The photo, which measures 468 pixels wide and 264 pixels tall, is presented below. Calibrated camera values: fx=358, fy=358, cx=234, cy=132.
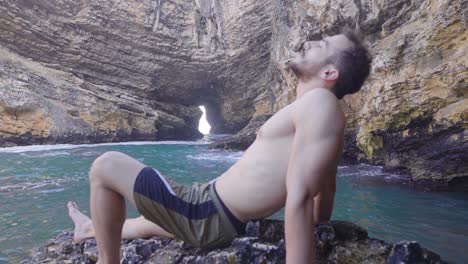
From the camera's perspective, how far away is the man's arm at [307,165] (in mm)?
1286

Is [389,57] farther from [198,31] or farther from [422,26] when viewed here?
[198,31]

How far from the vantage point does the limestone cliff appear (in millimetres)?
5984

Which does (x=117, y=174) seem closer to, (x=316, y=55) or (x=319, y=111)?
(x=319, y=111)

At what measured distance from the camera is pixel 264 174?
159 cm

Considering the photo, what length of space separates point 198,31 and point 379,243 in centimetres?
2473

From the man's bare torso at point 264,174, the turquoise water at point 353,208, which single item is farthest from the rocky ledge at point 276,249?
the turquoise water at point 353,208

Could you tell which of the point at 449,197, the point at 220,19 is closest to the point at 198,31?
the point at 220,19

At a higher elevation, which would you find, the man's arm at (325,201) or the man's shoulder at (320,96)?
the man's shoulder at (320,96)

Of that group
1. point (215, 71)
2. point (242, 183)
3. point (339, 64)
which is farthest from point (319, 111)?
point (215, 71)

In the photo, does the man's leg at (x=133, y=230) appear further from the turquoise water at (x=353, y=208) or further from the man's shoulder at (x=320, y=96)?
the man's shoulder at (x=320, y=96)

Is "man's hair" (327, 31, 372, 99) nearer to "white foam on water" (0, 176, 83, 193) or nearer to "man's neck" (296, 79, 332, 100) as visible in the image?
"man's neck" (296, 79, 332, 100)

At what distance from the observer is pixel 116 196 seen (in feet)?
5.66

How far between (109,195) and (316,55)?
1169 mm

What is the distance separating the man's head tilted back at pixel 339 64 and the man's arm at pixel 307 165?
182mm
